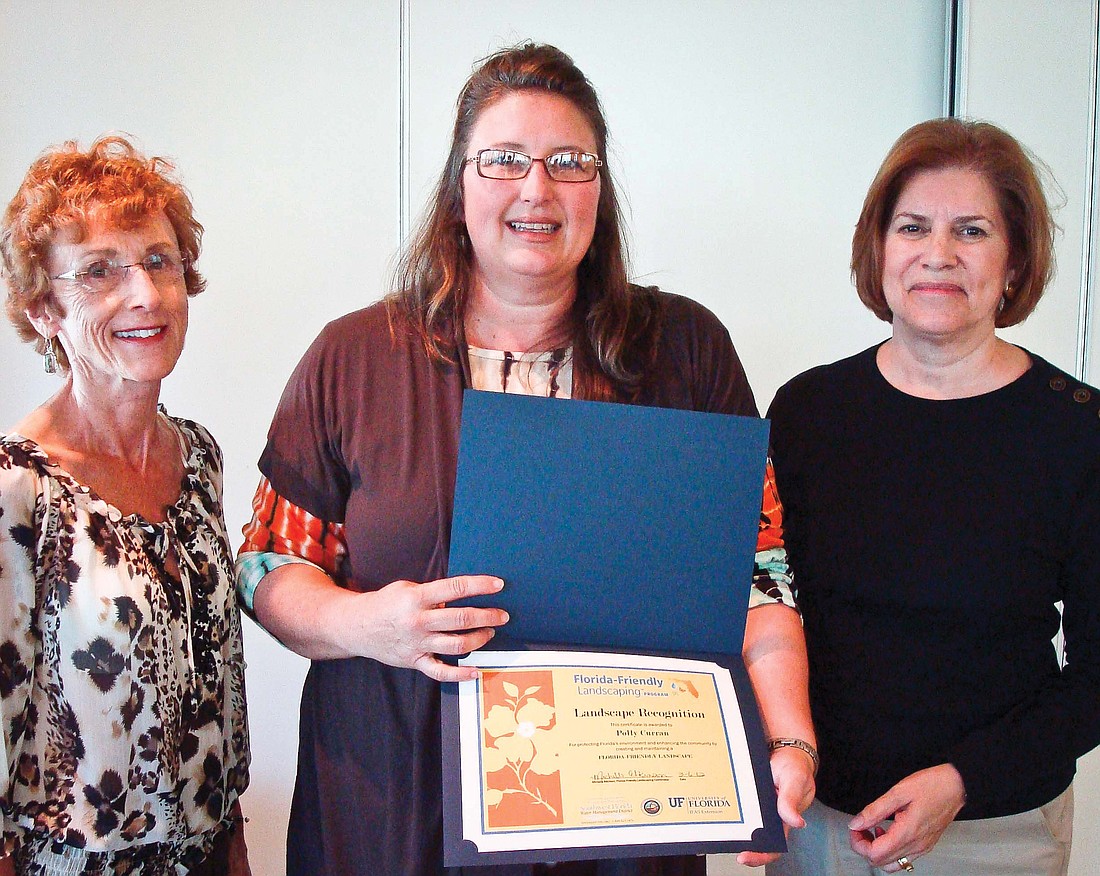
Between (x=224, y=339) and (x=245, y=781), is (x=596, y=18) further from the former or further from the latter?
(x=245, y=781)

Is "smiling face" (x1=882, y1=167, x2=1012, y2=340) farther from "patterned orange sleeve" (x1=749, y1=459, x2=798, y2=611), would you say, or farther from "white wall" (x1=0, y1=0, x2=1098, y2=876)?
"white wall" (x1=0, y1=0, x2=1098, y2=876)

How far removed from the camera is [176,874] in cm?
139

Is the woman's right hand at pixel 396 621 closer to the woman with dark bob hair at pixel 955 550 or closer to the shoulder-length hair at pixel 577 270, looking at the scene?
the shoulder-length hair at pixel 577 270

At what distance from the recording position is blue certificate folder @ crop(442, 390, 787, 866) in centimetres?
110

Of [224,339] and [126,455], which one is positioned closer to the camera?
[126,455]

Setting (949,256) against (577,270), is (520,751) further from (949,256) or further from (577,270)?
(949,256)

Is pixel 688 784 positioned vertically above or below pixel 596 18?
below

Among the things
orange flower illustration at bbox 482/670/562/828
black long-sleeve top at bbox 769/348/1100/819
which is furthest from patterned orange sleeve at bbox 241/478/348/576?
black long-sleeve top at bbox 769/348/1100/819

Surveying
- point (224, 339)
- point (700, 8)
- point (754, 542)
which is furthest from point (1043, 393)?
point (224, 339)

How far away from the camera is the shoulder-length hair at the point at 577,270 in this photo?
133cm

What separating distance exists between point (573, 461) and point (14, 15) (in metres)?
2.15

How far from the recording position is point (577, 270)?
146 cm

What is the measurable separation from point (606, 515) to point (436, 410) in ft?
1.08

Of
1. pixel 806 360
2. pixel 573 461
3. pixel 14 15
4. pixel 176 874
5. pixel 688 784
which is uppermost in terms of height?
pixel 14 15
